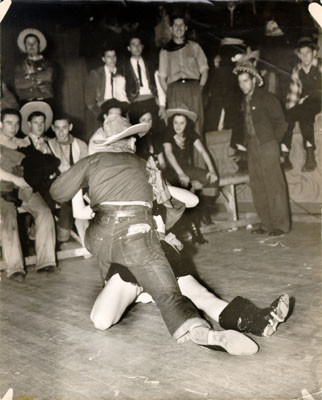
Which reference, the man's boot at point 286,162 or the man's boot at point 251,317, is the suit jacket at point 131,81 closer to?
the man's boot at point 286,162

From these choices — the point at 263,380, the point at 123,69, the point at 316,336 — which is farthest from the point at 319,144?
the point at 263,380

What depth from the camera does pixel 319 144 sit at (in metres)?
Result: 5.55

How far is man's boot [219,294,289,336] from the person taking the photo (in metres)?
1.86

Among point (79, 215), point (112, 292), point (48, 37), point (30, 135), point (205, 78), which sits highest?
point (48, 37)

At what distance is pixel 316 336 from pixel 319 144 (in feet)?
13.4

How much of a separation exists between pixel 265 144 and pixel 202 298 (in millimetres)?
3389

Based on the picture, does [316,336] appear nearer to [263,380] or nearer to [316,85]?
[263,380]

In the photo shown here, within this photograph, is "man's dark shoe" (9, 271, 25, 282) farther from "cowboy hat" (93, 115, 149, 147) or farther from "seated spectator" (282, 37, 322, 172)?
"seated spectator" (282, 37, 322, 172)

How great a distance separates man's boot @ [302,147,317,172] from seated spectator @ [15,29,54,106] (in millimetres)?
3832

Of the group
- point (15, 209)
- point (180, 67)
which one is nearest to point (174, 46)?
point (180, 67)

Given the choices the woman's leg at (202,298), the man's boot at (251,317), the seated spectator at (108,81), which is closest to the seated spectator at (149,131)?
the seated spectator at (108,81)

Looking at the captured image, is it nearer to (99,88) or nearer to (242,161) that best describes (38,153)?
(99,88)

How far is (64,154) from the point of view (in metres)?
4.65

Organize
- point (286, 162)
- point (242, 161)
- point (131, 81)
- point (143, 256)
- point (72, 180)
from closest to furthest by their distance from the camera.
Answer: point (143, 256) < point (72, 180) < point (242, 161) < point (286, 162) < point (131, 81)
